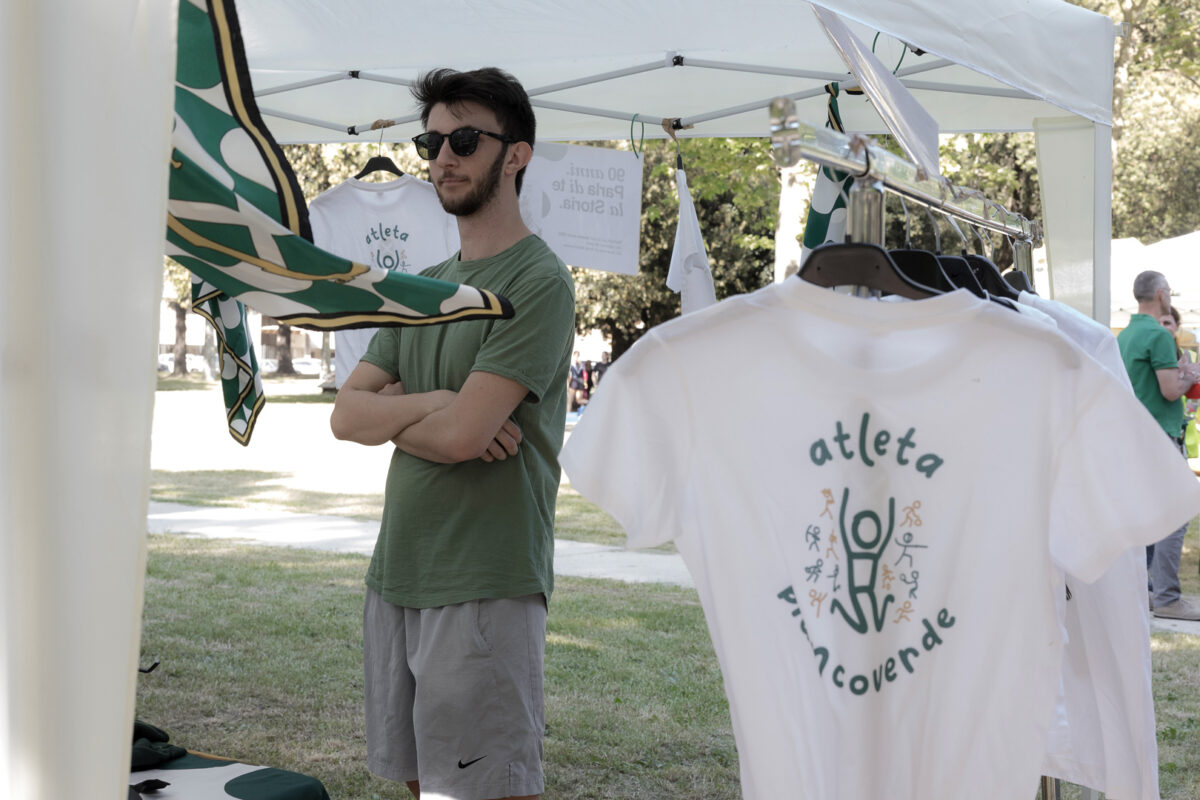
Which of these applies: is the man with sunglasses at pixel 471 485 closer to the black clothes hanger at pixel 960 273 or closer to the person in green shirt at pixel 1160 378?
the black clothes hanger at pixel 960 273

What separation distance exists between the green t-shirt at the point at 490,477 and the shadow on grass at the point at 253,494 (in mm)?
8361

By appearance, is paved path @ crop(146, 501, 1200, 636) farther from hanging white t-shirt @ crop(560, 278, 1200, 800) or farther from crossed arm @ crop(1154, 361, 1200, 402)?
hanging white t-shirt @ crop(560, 278, 1200, 800)

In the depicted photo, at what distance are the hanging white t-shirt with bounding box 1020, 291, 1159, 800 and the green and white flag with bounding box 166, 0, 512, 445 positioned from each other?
123 centimetres

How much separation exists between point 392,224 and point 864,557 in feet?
12.9

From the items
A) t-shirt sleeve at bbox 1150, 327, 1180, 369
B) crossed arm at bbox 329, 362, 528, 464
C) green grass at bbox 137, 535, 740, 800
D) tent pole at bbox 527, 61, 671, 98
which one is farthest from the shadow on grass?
crossed arm at bbox 329, 362, 528, 464

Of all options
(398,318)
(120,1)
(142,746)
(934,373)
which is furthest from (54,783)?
(142,746)

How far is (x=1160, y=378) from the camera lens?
22.1 feet

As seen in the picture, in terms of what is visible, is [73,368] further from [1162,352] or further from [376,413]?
[1162,352]

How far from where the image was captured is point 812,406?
1823 mm

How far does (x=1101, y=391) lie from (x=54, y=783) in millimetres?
1458

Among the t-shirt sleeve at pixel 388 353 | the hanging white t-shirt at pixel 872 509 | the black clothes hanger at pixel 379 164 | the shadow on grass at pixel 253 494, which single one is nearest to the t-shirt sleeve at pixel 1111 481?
the hanging white t-shirt at pixel 872 509

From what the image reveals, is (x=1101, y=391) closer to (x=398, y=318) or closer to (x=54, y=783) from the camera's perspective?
(x=398, y=318)

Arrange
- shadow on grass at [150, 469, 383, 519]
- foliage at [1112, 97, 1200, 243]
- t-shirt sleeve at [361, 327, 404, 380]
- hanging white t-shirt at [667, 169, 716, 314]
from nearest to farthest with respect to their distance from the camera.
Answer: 1. t-shirt sleeve at [361, 327, 404, 380]
2. hanging white t-shirt at [667, 169, 716, 314]
3. shadow on grass at [150, 469, 383, 519]
4. foliage at [1112, 97, 1200, 243]

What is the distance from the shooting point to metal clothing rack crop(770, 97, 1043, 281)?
5.28ft
